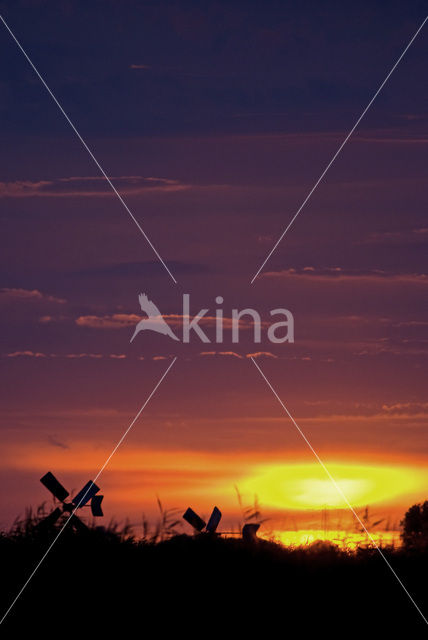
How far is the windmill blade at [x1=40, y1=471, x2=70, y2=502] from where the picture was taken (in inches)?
1060

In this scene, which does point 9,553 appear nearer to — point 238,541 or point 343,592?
point 238,541

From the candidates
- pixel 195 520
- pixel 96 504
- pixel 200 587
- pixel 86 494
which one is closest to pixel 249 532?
pixel 200 587

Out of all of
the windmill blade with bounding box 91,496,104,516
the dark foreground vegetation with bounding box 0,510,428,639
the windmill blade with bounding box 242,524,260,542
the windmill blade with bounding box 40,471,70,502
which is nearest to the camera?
the dark foreground vegetation with bounding box 0,510,428,639

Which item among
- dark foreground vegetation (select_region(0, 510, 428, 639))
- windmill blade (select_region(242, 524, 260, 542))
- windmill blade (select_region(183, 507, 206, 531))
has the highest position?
windmill blade (select_region(183, 507, 206, 531))

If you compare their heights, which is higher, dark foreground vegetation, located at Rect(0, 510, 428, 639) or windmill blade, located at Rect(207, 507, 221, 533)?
windmill blade, located at Rect(207, 507, 221, 533)

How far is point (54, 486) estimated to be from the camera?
27.2 metres

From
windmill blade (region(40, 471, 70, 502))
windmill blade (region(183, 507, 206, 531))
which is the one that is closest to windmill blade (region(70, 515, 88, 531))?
windmill blade (region(40, 471, 70, 502))

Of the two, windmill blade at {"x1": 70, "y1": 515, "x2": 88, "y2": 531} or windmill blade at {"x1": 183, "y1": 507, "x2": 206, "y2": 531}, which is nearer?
windmill blade at {"x1": 70, "y1": 515, "x2": 88, "y2": 531}

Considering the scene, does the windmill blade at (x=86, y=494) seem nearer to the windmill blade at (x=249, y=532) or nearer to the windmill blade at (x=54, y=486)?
the windmill blade at (x=54, y=486)

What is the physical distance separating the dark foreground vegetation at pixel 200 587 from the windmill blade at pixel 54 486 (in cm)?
503

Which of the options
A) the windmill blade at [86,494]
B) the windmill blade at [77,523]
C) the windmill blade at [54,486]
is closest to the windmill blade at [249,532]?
the windmill blade at [77,523]

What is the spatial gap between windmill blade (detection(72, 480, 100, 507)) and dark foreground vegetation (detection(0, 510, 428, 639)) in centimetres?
350

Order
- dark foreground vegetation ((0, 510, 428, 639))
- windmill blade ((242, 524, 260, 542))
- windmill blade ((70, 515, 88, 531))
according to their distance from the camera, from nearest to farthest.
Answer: dark foreground vegetation ((0, 510, 428, 639)), windmill blade ((242, 524, 260, 542)), windmill blade ((70, 515, 88, 531))

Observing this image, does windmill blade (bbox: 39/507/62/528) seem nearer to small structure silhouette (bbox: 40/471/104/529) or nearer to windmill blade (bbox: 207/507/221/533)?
small structure silhouette (bbox: 40/471/104/529)
